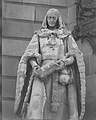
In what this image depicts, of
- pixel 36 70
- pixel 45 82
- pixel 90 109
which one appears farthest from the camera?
pixel 90 109

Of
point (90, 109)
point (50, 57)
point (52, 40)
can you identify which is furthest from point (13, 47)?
point (90, 109)

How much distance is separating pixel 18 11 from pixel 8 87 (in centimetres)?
175

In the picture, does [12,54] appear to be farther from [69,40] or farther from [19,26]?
[69,40]

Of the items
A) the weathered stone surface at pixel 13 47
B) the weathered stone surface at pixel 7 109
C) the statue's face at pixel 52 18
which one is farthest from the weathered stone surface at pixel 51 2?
the weathered stone surface at pixel 7 109

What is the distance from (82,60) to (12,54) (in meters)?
2.00

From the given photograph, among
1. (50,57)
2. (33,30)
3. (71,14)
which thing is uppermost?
(71,14)

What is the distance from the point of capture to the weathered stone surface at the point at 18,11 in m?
15.2

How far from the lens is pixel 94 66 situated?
577 inches

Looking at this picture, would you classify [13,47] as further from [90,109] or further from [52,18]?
[90,109]

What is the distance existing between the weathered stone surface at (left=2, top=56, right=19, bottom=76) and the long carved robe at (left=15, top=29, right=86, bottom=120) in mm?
1224

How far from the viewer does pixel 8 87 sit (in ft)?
48.6

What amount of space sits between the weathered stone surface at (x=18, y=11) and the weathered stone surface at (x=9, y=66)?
975mm

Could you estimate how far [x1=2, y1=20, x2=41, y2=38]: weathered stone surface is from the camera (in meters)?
15.1

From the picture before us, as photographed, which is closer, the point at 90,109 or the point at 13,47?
the point at 90,109
